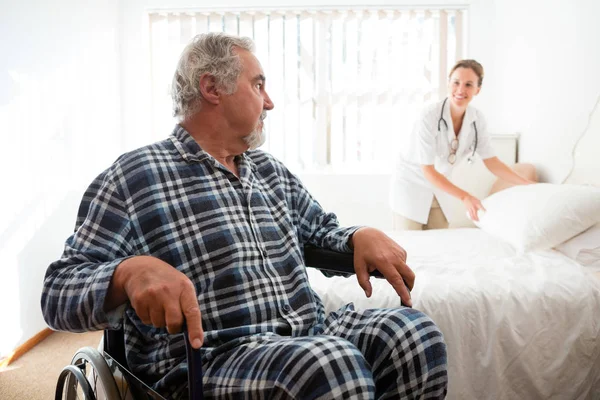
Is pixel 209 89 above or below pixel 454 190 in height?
above

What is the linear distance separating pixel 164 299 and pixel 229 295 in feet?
0.92

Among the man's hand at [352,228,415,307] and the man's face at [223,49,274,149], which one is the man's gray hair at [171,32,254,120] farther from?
the man's hand at [352,228,415,307]

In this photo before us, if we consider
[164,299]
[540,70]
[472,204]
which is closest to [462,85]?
[472,204]

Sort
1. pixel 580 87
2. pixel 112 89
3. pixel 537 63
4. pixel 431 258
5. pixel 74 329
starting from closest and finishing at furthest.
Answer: pixel 74 329 < pixel 431 258 < pixel 580 87 < pixel 537 63 < pixel 112 89

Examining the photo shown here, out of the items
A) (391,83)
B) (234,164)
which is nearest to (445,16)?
(391,83)

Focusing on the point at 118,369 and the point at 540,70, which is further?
the point at 540,70

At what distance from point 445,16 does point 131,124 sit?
96.0 inches

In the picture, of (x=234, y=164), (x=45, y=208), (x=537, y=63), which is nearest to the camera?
(x=234, y=164)

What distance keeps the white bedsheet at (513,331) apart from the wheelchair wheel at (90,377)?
719mm

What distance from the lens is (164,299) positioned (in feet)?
2.80

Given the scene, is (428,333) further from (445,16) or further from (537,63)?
(445,16)

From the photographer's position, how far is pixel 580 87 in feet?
8.87

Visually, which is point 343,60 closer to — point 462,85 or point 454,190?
point 462,85

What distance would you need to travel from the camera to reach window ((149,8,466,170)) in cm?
421
